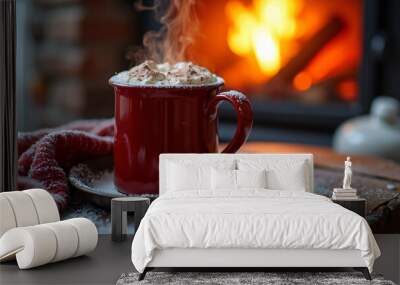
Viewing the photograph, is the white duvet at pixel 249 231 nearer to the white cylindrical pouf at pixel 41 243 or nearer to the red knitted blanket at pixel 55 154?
the white cylindrical pouf at pixel 41 243

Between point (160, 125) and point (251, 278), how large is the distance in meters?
0.54

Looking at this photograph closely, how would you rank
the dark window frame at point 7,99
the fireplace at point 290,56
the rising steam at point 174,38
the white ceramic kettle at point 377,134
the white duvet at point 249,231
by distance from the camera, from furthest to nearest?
the fireplace at point 290,56, the white ceramic kettle at point 377,134, the rising steam at point 174,38, the dark window frame at point 7,99, the white duvet at point 249,231

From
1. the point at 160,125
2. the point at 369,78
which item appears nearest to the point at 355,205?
the point at 160,125

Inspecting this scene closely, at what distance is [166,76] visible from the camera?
2602 millimetres

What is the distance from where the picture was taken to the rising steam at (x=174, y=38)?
2.96 meters

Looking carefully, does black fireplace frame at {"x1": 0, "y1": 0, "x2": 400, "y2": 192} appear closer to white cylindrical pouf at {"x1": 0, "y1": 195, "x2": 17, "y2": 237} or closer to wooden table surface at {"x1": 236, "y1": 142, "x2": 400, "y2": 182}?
wooden table surface at {"x1": 236, "y1": 142, "x2": 400, "y2": 182}

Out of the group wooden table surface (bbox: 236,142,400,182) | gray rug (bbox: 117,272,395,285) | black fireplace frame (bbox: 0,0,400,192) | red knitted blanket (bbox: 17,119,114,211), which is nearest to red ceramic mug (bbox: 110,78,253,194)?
red knitted blanket (bbox: 17,119,114,211)

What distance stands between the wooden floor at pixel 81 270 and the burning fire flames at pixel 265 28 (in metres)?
1.84

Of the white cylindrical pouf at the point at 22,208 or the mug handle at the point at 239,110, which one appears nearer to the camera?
the white cylindrical pouf at the point at 22,208

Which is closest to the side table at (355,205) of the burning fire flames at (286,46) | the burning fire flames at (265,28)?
the burning fire flames at (286,46)

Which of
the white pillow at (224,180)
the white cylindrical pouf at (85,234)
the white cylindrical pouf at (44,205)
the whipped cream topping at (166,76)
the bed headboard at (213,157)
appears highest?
the whipped cream topping at (166,76)

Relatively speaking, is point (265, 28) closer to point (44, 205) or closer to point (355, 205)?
Answer: point (355, 205)

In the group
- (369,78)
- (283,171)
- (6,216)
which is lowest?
(6,216)

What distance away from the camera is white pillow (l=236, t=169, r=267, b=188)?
2535 millimetres
